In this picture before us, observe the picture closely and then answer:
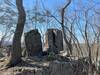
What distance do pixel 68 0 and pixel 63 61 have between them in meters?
3.88

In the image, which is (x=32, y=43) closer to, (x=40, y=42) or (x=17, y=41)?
(x=40, y=42)

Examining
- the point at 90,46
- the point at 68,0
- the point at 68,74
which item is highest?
the point at 68,0

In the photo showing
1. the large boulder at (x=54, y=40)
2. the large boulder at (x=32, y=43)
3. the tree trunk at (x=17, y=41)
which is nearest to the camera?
the tree trunk at (x=17, y=41)

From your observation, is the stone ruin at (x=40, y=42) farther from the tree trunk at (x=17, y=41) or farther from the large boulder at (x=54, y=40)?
the tree trunk at (x=17, y=41)

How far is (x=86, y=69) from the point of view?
17094 millimetres

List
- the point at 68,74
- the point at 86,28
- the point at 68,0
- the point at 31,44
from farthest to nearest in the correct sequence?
the point at 31,44 → the point at 68,74 → the point at 68,0 → the point at 86,28

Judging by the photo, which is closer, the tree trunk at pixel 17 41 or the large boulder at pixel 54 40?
the tree trunk at pixel 17 41

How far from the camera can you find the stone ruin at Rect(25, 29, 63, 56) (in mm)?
19516

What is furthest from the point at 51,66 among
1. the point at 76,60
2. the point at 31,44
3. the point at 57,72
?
the point at 31,44

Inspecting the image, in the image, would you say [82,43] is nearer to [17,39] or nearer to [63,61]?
[63,61]

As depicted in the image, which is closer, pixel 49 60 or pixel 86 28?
pixel 86 28

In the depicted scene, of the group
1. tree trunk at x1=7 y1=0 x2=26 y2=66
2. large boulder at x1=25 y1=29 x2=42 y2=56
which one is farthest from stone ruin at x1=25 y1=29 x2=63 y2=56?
tree trunk at x1=7 y1=0 x2=26 y2=66

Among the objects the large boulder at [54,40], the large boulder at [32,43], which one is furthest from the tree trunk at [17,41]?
the large boulder at [54,40]

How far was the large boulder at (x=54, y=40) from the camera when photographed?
2192cm
